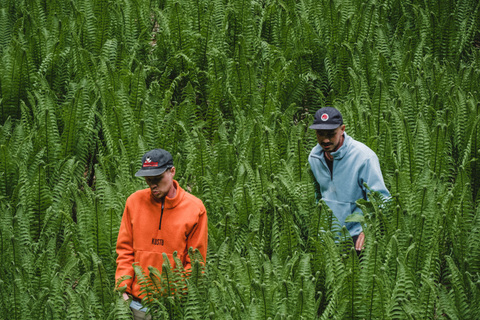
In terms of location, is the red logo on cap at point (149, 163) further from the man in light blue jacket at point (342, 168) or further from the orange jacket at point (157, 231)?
the man in light blue jacket at point (342, 168)

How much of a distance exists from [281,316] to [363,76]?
3265 millimetres

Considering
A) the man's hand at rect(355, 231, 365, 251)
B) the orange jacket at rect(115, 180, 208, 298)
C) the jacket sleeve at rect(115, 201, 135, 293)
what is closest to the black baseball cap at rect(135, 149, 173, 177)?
the orange jacket at rect(115, 180, 208, 298)

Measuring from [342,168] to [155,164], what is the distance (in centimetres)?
122

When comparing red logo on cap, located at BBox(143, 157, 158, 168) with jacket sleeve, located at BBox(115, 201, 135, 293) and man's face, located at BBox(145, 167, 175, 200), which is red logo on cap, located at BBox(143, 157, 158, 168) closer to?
man's face, located at BBox(145, 167, 175, 200)

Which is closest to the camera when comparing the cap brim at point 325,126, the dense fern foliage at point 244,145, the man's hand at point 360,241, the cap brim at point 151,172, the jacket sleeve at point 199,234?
the cap brim at point 151,172

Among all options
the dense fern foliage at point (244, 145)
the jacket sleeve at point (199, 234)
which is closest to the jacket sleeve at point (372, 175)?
the dense fern foliage at point (244, 145)

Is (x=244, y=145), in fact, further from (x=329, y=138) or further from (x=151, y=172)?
(x=151, y=172)

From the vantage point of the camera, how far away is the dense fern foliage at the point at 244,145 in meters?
3.62

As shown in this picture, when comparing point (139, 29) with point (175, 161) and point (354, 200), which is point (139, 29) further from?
point (354, 200)

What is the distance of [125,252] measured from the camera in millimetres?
3451

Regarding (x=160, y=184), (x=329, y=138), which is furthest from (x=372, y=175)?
(x=160, y=184)

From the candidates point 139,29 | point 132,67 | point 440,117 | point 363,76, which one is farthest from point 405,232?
point 139,29

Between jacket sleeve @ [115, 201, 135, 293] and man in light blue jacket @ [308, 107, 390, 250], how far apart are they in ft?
4.22

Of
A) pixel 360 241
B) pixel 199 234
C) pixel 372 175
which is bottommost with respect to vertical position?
pixel 360 241
